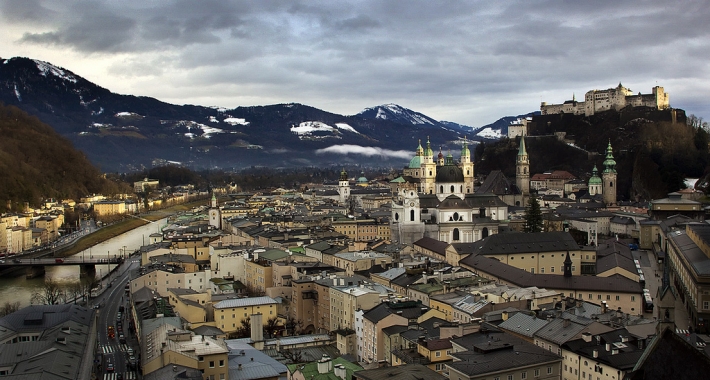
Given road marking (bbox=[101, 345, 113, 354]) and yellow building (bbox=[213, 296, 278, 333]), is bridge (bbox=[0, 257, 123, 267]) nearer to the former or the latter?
road marking (bbox=[101, 345, 113, 354])

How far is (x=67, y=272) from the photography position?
167ft

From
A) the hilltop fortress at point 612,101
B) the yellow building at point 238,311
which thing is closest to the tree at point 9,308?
the yellow building at point 238,311

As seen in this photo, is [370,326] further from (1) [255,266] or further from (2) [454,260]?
(2) [454,260]

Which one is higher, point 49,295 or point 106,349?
point 49,295

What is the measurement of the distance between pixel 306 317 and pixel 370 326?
23.0 ft

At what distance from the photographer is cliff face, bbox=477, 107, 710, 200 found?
6825 cm

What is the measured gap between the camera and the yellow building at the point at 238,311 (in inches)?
1096

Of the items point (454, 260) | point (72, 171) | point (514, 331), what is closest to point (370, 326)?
point (514, 331)

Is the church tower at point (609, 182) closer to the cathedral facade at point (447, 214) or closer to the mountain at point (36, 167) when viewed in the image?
the cathedral facade at point (447, 214)

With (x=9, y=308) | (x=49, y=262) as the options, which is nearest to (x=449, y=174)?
(x=49, y=262)

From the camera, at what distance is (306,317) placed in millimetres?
31094

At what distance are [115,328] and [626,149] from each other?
5840 cm

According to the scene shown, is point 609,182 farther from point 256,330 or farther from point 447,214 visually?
point 256,330

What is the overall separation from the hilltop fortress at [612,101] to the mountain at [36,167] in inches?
2266
